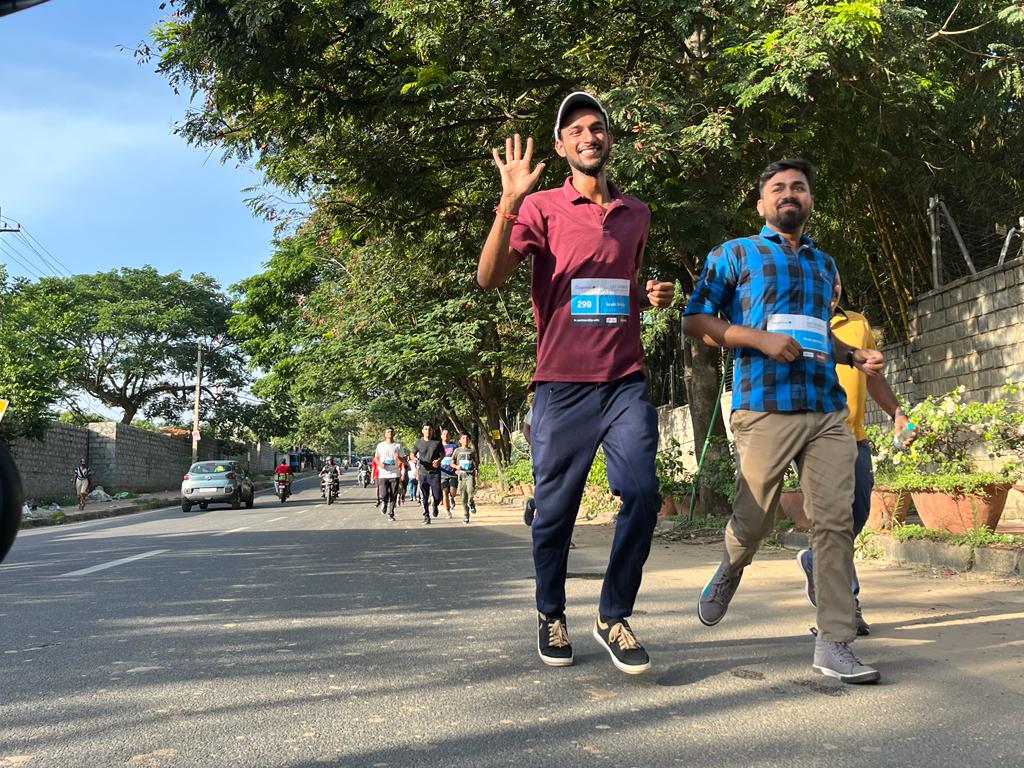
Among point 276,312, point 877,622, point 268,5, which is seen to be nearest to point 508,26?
point 268,5

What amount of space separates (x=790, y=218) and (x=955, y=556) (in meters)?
3.78

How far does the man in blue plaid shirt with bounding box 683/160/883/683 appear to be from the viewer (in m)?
3.58

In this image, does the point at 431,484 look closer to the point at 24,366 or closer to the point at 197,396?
the point at 24,366

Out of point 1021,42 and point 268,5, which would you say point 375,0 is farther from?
point 1021,42

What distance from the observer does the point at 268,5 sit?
7.81m

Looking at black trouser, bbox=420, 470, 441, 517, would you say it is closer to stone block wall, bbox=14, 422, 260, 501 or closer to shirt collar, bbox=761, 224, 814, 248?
stone block wall, bbox=14, 422, 260, 501

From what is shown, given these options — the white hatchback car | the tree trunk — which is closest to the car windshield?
the white hatchback car

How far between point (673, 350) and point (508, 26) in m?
11.7

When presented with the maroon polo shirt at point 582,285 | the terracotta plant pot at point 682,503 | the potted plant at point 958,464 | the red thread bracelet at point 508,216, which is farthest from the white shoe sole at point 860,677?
the terracotta plant pot at point 682,503

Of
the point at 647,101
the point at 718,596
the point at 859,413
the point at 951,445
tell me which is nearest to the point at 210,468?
the point at 647,101

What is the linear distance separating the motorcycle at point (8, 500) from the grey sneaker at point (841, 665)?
2.81m

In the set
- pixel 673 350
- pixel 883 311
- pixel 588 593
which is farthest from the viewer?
pixel 673 350

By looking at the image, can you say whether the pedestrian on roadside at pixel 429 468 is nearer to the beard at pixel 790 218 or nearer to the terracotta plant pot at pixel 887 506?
the terracotta plant pot at pixel 887 506

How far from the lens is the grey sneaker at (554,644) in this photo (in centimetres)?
379
